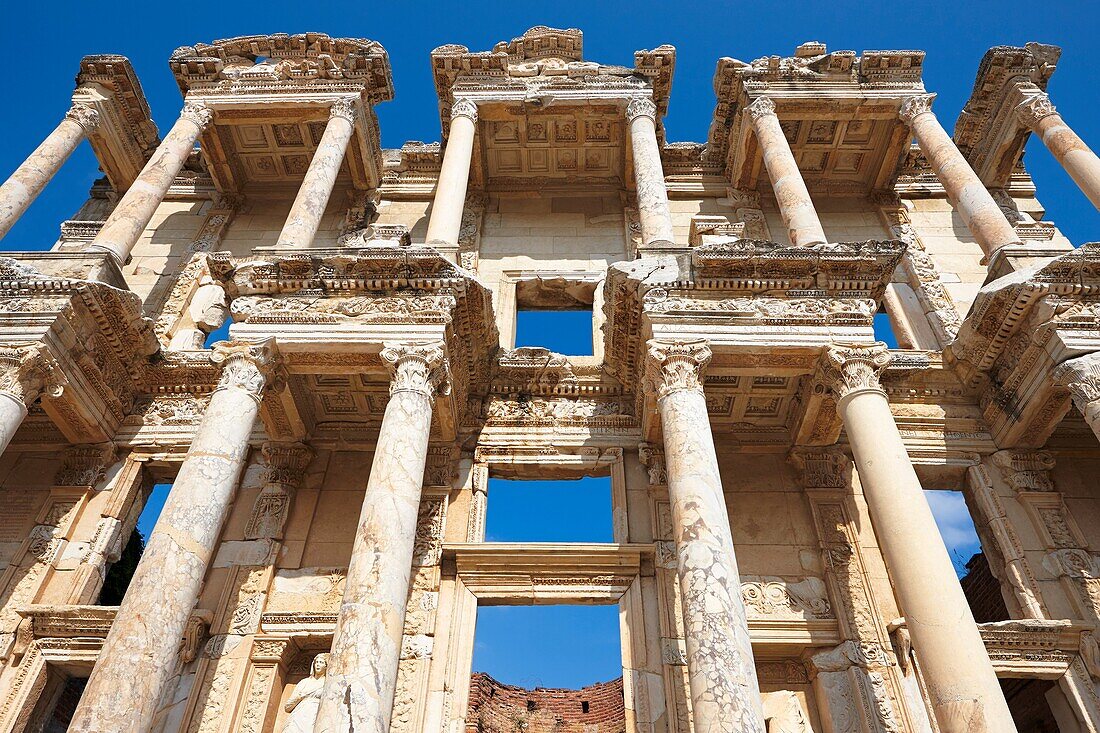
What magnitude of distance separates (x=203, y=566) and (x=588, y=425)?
631cm

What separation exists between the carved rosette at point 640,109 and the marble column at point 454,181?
10.8 feet

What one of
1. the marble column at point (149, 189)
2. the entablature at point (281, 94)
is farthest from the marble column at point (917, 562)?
the marble column at point (149, 189)

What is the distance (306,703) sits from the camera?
8867mm

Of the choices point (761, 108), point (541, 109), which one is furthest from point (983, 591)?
point (541, 109)

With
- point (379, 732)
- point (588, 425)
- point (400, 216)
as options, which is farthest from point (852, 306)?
point (400, 216)

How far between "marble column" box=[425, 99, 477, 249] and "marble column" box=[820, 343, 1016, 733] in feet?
21.8

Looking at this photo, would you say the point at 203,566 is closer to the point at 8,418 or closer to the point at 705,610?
the point at 8,418

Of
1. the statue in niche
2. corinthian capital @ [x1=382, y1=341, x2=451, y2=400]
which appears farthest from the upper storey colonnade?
the statue in niche

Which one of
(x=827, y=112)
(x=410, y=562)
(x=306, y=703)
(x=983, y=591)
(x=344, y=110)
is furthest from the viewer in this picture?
(x=983, y=591)

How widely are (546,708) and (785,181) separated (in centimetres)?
1287

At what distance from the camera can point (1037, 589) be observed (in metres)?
10.7

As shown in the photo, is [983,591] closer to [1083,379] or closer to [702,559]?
[1083,379]

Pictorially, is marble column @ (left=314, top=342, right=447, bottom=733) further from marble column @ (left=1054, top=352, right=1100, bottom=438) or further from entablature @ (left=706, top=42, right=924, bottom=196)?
entablature @ (left=706, top=42, right=924, bottom=196)

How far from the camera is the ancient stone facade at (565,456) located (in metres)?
8.49
